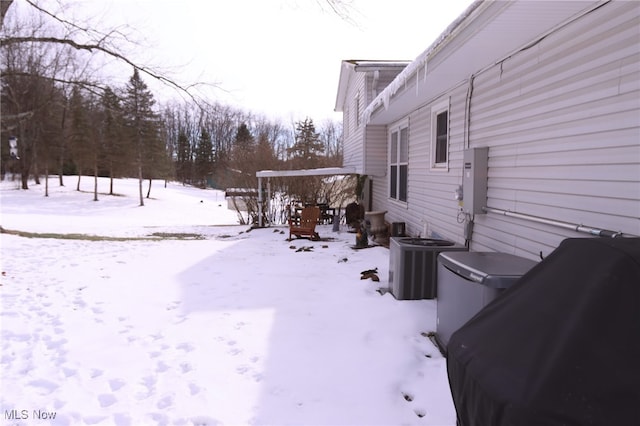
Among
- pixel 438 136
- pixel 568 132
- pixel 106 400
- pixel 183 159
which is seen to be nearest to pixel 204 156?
pixel 183 159

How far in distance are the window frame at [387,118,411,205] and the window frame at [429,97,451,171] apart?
1716 millimetres

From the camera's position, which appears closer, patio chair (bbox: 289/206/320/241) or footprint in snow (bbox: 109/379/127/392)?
footprint in snow (bbox: 109/379/127/392)

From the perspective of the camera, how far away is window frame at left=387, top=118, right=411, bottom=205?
30.2 ft

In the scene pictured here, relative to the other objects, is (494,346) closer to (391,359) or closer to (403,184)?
(391,359)

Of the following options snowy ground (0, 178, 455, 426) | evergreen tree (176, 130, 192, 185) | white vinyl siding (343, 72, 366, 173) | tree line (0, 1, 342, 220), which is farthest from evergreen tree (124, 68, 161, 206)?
snowy ground (0, 178, 455, 426)

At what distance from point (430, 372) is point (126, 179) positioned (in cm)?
4773

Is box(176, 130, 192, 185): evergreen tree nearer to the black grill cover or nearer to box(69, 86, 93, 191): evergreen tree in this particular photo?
box(69, 86, 93, 191): evergreen tree

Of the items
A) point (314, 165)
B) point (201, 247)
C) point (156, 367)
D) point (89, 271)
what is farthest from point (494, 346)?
point (314, 165)

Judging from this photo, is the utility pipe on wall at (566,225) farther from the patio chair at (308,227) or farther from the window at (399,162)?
the patio chair at (308,227)

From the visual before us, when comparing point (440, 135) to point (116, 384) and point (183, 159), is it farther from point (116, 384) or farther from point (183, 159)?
point (183, 159)

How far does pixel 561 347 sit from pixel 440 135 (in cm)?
604

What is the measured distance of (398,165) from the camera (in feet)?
32.3

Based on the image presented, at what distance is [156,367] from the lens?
325 centimetres

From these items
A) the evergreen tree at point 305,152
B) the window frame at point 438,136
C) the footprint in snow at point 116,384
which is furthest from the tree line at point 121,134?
the footprint in snow at point 116,384
